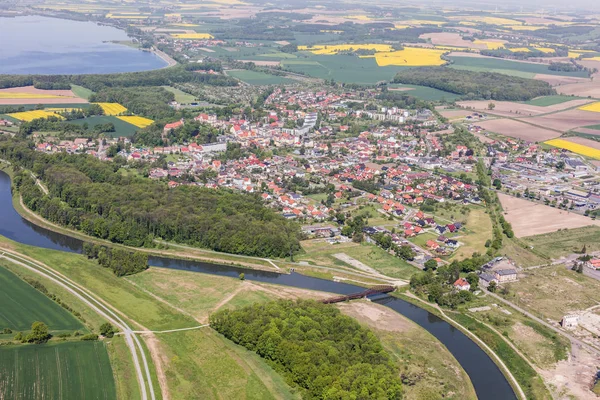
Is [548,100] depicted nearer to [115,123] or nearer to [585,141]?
[585,141]

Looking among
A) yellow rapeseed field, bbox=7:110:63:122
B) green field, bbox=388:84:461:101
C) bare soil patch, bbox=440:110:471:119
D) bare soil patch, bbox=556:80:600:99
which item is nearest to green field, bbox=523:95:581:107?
bare soil patch, bbox=556:80:600:99

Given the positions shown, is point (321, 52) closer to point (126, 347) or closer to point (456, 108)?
point (456, 108)

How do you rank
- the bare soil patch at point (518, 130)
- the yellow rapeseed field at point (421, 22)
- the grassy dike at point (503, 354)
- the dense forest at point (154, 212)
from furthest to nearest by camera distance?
the yellow rapeseed field at point (421, 22) → the bare soil patch at point (518, 130) → the dense forest at point (154, 212) → the grassy dike at point (503, 354)

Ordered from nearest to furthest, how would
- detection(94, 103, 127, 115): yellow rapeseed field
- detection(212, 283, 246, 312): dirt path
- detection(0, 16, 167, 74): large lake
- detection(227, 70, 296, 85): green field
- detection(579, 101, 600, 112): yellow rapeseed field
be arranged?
detection(212, 283, 246, 312): dirt path
detection(94, 103, 127, 115): yellow rapeseed field
detection(579, 101, 600, 112): yellow rapeseed field
detection(227, 70, 296, 85): green field
detection(0, 16, 167, 74): large lake

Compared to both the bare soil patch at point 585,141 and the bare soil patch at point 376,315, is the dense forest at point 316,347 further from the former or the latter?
the bare soil patch at point 585,141

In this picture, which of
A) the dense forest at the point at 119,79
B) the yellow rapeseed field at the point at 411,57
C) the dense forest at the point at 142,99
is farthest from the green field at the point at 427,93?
the dense forest at the point at 142,99

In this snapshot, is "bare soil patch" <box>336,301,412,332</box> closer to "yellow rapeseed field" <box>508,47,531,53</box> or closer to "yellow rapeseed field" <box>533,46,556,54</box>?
"yellow rapeseed field" <box>508,47,531,53</box>

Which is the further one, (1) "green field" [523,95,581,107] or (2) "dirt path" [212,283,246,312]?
(1) "green field" [523,95,581,107]
